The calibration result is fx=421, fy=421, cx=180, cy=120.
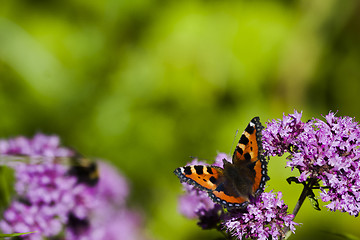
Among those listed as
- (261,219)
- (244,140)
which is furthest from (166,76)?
(261,219)

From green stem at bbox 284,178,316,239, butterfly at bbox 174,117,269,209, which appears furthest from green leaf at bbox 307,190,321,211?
butterfly at bbox 174,117,269,209

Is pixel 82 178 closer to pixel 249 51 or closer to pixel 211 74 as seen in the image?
pixel 211 74

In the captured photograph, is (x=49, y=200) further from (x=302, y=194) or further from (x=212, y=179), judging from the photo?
(x=302, y=194)

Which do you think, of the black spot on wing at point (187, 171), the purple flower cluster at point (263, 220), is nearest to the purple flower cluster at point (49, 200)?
the black spot on wing at point (187, 171)

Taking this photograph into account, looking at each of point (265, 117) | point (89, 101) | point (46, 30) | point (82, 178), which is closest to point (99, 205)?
point (82, 178)

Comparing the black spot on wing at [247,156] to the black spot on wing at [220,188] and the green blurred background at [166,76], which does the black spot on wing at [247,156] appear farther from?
the green blurred background at [166,76]

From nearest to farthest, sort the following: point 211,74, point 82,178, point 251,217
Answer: point 251,217 → point 82,178 → point 211,74
